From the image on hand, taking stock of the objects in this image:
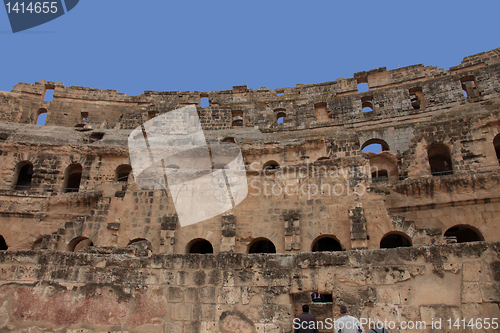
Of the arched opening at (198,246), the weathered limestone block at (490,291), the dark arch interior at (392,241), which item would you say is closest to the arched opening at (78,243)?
the arched opening at (198,246)

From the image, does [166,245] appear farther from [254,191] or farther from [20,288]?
[20,288]

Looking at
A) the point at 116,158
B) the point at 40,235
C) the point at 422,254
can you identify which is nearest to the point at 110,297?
the point at 422,254

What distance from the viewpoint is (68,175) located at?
66.9 ft

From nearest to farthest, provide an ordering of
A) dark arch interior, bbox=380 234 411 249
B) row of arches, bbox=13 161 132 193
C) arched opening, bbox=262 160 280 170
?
dark arch interior, bbox=380 234 411 249, row of arches, bbox=13 161 132 193, arched opening, bbox=262 160 280 170

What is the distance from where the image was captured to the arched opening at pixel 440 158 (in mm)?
16945

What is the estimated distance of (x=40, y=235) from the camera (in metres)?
14.4

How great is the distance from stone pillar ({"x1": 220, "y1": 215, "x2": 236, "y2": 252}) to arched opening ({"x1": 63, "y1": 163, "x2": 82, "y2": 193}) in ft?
35.2

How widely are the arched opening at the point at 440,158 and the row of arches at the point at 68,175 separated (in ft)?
48.9

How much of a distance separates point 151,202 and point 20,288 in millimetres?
7326

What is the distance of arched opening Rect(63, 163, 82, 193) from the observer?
19.9 metres

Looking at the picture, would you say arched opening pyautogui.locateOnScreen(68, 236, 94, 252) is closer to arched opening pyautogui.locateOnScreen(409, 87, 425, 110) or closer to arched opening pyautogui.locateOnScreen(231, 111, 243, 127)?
arched opening pyautogui.locateOnScreen(231, 111, 243, 127)

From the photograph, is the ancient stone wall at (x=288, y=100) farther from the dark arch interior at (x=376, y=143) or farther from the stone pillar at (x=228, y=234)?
the stone pillar at (x=228, y=234)

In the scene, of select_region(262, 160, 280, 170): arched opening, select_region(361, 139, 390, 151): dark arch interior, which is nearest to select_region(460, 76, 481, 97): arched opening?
select_region(361, 139, 390, 151): dark arch interior

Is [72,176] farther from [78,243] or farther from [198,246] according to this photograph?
[198,246]
